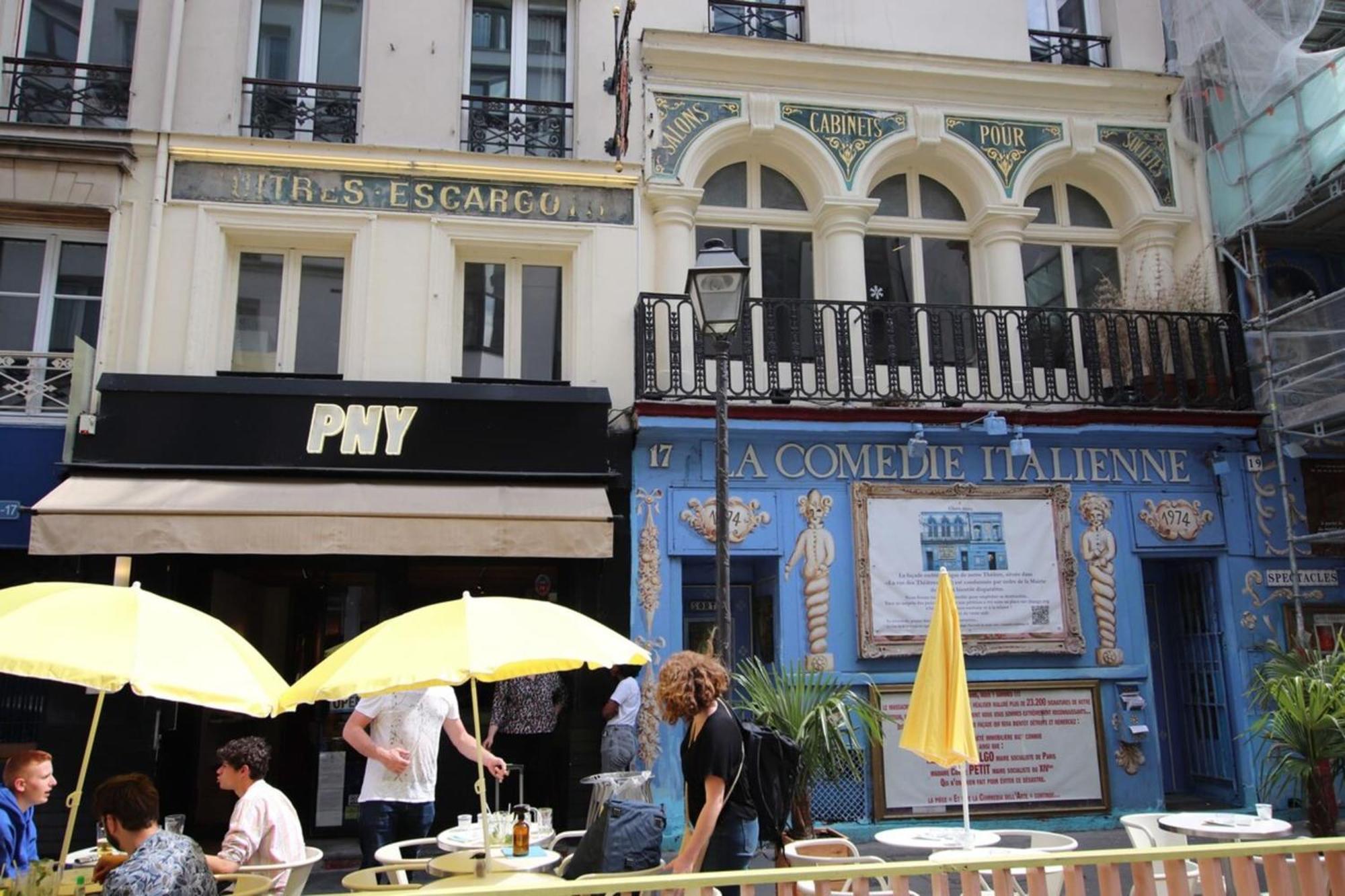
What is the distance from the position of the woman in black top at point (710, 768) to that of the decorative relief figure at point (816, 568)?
14.7 feet

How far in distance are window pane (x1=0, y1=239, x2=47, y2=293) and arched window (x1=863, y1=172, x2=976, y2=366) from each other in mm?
8060

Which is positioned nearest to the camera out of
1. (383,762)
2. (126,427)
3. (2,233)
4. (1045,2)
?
(383,762)

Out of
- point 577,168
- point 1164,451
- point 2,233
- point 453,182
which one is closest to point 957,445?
point 1164,451

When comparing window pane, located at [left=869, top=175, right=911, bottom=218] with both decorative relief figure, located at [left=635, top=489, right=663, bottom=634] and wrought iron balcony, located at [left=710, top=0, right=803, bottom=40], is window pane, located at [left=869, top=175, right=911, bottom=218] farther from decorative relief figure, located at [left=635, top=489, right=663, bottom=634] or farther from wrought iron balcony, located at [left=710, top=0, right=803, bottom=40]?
decorative relief figure, located at [left=635, top=489, right=663, bottom=634]

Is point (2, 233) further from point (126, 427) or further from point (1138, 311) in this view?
point (1138, 311)

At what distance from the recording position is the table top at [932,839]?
583cm

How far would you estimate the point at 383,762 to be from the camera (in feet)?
20.2

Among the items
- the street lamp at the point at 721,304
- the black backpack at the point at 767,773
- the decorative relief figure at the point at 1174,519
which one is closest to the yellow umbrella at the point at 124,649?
the black backpack at the point at 767,773

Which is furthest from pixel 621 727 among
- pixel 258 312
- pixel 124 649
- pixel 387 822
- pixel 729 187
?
pixel 729 187

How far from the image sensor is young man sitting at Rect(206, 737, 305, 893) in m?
5.16

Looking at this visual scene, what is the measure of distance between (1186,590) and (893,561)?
11.6 ft

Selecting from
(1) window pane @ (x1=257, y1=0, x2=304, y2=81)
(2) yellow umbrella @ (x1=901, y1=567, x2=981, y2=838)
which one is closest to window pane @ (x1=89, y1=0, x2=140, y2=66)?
(1) window pane @ (x1=257, y1=0, x2=304, y2=81)

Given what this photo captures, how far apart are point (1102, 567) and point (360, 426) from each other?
711 cm

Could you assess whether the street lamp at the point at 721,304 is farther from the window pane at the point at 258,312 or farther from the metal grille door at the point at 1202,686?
the metal grille door at the point at 1202,686
